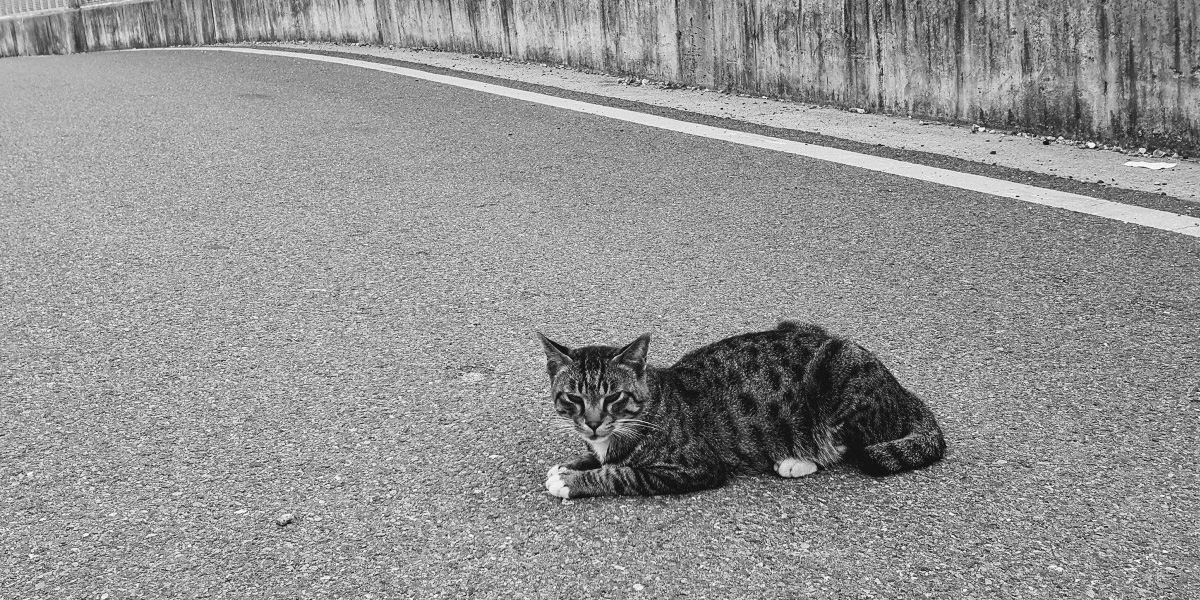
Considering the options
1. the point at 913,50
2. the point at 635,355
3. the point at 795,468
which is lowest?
the point at 795,468

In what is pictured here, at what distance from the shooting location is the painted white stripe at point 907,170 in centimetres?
585

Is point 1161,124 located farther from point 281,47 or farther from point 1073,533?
point 281,47

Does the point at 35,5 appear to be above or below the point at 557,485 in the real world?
above

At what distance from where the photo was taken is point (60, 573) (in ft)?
10.5

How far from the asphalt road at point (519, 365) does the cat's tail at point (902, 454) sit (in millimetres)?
51

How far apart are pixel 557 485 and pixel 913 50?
5.46 meters

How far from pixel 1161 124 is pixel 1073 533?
4.32 meters

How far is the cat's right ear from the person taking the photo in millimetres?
3686

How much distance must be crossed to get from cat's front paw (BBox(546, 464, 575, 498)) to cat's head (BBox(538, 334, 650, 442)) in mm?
130

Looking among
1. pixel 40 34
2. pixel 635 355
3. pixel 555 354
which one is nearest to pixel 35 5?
pixel 40 34

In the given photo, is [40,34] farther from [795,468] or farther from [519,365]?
[795,468]

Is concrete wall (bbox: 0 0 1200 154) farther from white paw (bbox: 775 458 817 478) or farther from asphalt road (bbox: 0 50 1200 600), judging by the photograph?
white paw (bbox: 775 458 817 478)

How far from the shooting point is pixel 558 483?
11.6 ft

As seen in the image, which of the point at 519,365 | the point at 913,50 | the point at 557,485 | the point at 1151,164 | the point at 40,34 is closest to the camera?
the point at 557,485
